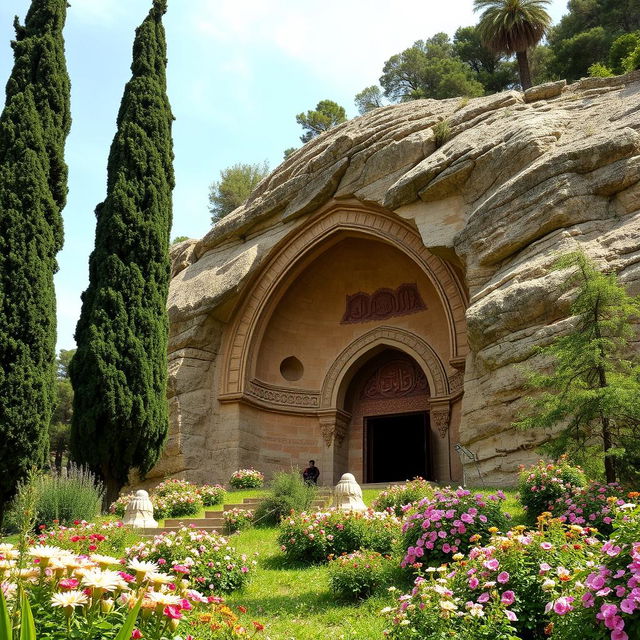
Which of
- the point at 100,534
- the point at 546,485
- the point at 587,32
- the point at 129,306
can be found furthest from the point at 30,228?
the point at 587,32

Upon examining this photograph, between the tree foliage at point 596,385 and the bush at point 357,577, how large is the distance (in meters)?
3.05

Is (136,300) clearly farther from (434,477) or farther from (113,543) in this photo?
(434,477)

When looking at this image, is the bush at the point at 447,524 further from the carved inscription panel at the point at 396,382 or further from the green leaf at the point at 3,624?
the carved inscription panel at the point at 396,382

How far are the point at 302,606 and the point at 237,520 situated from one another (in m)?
4.78

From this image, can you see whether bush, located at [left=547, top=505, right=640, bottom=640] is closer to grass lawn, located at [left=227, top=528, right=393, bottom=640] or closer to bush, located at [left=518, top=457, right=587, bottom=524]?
grass lawn, located at [left=227, top=528, right=393, bottom=640]

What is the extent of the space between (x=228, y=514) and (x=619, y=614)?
9.21m

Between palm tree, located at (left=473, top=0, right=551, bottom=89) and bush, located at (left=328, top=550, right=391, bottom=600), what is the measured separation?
24.1m

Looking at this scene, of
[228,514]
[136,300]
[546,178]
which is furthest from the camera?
[136,300]

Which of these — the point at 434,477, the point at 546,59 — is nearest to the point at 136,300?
the point at 434,477

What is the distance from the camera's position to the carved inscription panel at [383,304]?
19.8m

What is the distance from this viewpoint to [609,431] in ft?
29.3

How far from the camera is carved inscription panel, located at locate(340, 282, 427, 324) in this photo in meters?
19.8

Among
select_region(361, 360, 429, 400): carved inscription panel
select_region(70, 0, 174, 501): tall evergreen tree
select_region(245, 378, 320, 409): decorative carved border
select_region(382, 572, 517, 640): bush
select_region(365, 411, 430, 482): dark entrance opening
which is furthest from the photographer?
select_region(365, 411, 430, 482): dark entrance opening

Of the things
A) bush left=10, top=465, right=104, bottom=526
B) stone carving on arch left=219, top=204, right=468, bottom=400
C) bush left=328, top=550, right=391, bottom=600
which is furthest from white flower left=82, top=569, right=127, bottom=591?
stone carving on arch left=219, top=204, right=468, bottom=400
